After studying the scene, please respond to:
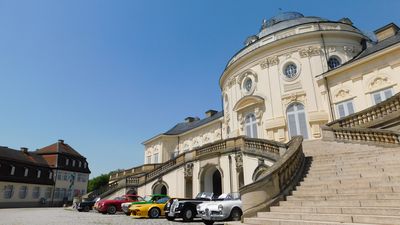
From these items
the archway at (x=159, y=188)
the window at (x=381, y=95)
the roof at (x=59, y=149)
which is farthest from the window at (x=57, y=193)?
the window at (x=381, y=95)

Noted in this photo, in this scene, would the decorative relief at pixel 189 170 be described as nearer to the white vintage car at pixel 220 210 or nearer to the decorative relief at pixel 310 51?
the white vintage car at pixel 220 210

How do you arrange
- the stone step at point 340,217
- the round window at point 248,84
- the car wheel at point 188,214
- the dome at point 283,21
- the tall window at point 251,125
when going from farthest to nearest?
the dome at point 283,21 → the round window at point 248,84 → the tall window at point 251,125 → the car wheel at point 188,214 → the stone step at point 340,217

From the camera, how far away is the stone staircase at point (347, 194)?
603 centimetres

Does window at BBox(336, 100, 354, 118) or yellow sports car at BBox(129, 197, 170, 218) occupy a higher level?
window at BBox(336, 100, 354, 118)

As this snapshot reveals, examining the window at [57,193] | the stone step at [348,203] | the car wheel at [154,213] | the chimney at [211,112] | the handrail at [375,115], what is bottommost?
the car wheel at [154,213]

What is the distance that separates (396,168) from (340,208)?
3.52m

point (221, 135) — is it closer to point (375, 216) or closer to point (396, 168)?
point (396, 168)

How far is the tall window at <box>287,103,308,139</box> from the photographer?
21.6 meters

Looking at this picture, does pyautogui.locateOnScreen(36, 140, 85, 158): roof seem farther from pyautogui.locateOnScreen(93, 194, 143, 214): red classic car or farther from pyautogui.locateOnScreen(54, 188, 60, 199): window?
pyautogui.locateOnScreen(93, 194, 143, 214): red classic car

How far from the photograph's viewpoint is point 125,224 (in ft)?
34.2

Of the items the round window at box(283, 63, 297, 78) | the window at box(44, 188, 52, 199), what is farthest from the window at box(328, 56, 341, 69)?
the window at box(44, 188, 52, 199)

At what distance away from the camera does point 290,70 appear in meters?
23.8

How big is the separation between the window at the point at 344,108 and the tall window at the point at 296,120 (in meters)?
2.56

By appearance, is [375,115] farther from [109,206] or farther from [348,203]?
[109,206]
